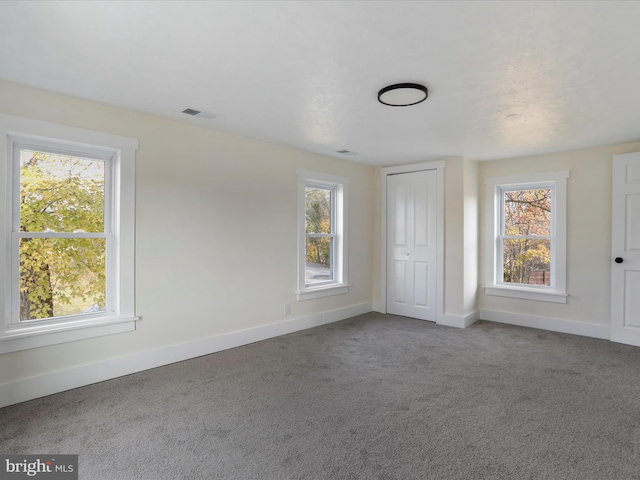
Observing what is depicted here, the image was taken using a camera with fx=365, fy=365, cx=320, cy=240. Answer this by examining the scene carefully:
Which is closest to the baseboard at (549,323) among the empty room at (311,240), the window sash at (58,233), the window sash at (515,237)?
the empty room at (311,240)

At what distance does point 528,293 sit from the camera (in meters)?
4.91

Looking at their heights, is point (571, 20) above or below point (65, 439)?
above

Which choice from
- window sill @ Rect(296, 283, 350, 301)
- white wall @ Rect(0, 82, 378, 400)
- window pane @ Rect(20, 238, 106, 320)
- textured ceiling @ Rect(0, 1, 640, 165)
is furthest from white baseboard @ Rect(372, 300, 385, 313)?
window pane @ Rect(20, 238, 106, 320)

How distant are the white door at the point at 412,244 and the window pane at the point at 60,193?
3.92m

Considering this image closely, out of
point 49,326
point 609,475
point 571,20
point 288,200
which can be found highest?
point 571,20

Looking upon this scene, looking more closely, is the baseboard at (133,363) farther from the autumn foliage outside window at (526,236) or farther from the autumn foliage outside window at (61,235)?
the autumn foliage outside window at (526,236)

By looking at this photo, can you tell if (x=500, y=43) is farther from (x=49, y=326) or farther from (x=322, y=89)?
(x=49, y=326)

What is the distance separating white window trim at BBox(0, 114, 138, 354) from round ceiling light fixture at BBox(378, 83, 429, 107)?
2200mm

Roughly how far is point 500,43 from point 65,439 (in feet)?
11.3

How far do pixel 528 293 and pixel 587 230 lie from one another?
1056 mm

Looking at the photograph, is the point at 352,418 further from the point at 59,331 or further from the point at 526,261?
the point at 526,261

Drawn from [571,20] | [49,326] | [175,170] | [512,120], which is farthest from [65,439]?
[512,120]

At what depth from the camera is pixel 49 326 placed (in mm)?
2846

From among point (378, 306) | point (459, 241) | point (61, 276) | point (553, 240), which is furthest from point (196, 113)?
point (553, 240)
